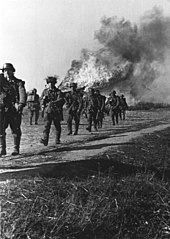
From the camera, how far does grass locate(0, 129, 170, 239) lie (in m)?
4.27

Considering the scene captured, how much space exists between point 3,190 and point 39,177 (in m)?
0.77

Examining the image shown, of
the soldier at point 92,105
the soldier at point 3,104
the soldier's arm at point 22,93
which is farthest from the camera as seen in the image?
the soldier at point 92,105

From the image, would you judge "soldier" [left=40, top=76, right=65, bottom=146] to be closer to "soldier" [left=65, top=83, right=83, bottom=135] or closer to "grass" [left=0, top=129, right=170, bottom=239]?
"grass" [left=0, top=129, right=170, bottom=239]

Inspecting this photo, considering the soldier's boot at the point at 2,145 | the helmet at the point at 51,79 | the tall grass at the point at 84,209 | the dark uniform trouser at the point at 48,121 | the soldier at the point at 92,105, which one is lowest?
the tall grass at the point at 84,209

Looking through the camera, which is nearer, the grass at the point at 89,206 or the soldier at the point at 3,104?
the grass at the point at 89,206

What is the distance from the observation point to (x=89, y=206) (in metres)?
4.91

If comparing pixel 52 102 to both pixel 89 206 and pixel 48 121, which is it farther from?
pixel 89 206

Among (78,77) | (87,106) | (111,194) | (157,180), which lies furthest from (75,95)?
(78,77)

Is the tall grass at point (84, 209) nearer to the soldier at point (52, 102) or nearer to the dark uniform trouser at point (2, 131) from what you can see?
Result: the dark uniform trouser at point (2, 131)

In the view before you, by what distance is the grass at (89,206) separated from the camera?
4270mm

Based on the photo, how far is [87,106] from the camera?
14.1 meters

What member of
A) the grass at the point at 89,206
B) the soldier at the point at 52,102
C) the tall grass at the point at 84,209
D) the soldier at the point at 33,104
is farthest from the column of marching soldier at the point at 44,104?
the soldier at the point at 33,104

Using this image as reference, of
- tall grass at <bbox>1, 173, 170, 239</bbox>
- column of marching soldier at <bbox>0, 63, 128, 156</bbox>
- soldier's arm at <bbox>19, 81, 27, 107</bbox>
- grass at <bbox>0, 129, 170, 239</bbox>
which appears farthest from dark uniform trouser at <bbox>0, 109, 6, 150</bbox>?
tall grass at <bbox>1, 173, 170, 239</bbox>

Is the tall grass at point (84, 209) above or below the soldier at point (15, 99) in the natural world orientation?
below
